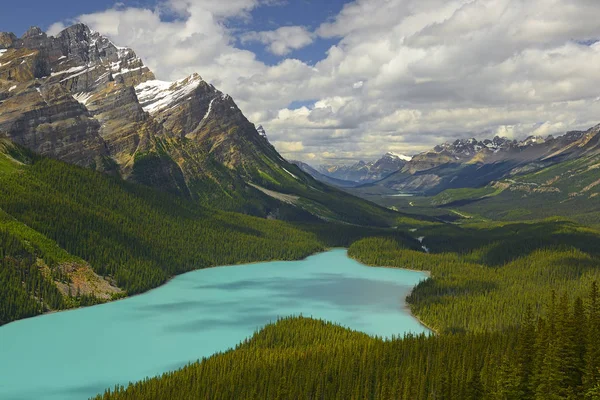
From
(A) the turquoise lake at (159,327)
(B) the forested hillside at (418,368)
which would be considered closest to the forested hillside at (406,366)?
(B) the forested hillside at (418,368)

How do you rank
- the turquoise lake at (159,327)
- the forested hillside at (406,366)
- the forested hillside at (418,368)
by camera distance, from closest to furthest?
1. the forested hillside at (418,368)
2. the forested hillside at (406,366)
3. the turquoise lake at (159,327)

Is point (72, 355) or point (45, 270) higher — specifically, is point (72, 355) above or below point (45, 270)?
below

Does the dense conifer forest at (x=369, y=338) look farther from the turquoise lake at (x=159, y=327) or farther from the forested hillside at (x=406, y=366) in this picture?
the turquoise lake at (x=159, y=327)

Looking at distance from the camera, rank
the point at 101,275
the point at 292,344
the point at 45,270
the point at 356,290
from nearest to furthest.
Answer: the point at 292,344
the point at 45,270
the point at 101,275
the point at 356,290

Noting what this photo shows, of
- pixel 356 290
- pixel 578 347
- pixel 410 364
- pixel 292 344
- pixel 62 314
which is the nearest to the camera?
pixel 578 347

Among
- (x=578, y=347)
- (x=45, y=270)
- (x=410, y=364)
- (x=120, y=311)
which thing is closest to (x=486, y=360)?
(x=410, y=364)

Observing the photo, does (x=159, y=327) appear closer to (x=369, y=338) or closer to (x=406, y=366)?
(x=369, y=338)

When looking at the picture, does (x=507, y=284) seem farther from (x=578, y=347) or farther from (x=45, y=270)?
(x=45, y=270)

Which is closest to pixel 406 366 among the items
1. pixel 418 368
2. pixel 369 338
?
pixel 418 368

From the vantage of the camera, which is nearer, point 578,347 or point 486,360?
point 578,347
